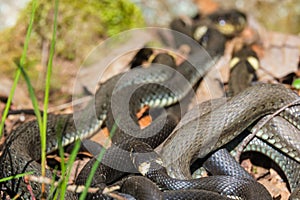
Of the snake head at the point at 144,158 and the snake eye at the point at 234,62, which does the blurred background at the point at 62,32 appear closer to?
the snake eye at the point at 234,62

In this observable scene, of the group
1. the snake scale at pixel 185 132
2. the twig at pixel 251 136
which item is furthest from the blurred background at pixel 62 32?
the twig at pixel 251 136

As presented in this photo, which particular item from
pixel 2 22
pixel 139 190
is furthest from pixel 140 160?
pixel 2 22

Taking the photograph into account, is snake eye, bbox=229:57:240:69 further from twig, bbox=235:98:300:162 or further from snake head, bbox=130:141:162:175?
snake head, bbox=130:141:162:175

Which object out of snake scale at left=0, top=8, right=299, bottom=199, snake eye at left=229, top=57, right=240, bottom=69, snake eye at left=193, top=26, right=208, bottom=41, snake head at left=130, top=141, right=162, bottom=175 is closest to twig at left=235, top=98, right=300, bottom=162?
snake scale at left=0, top=8, right=299, bottom=199

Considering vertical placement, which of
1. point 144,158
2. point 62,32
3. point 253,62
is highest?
point 62,32

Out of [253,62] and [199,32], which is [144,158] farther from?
[199,32]

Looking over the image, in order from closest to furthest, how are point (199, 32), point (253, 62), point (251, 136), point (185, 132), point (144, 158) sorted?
point (144, 158)
point (251, 136)
point (185, 132)
point (253, 62)
point (199, 32)

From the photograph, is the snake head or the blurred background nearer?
the snake head

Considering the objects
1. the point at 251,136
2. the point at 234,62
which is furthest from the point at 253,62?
the point at 251,136

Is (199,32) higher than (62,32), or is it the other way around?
(62,32)

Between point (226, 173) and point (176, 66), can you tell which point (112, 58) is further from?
point (226, 173)

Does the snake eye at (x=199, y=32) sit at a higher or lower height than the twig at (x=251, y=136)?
higher
